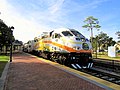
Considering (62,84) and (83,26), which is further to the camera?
(83,26)

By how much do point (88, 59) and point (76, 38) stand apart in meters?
2.09

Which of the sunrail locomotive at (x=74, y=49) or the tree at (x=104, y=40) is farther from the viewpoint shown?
the tree at (x=104, y=40)

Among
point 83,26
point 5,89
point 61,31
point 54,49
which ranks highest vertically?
point 83,26

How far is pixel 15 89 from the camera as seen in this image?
8.38 meters

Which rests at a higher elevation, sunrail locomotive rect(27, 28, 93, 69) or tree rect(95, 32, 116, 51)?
tree rect(95, 32, 116, 51)

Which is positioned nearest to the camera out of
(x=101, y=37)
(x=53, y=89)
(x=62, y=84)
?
(x=53, y=89)

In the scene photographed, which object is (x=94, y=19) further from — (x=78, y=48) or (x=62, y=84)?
(x=62, y=84)

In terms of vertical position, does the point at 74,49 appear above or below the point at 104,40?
below

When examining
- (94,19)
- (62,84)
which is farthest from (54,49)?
(94,19)

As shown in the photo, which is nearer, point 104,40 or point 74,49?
point 74,49

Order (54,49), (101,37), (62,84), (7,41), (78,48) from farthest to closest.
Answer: (101,37) → (7,41) → (54,49) → (78,48) → (62,84)

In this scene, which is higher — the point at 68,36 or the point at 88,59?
the point at 68,36

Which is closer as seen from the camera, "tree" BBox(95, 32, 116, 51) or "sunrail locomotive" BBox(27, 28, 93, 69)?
"sunrail locomotive" BBox(27, 28, 93, 69)

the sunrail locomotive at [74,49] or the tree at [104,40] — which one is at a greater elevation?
the tree at [104,40]
